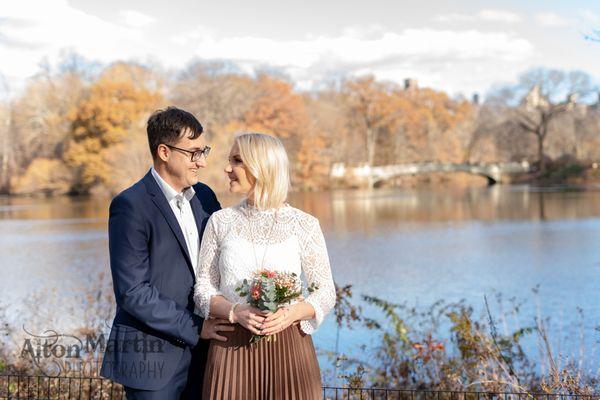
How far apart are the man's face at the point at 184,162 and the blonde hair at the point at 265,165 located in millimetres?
260

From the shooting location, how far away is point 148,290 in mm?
2488

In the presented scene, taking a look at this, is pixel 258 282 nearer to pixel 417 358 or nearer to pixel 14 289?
pixel 417 358

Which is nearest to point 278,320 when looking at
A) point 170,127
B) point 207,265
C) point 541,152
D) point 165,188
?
point 207,265

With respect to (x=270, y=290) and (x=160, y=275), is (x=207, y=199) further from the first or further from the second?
(x=270, y=290)

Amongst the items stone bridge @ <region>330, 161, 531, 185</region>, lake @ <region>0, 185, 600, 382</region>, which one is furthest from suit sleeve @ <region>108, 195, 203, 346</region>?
stone bridge @ <region>330, 161, 531, 185</region>

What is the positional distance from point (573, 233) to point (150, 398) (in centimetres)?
1777

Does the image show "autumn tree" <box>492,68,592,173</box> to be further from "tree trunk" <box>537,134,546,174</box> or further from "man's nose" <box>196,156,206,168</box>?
"man's nose" <box>196,156,206,168</box>

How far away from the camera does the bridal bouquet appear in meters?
2.29

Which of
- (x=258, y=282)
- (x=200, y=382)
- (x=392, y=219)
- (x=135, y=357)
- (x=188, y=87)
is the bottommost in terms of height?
(x=392, y=219)

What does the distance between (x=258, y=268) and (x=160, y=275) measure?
407 millimetres

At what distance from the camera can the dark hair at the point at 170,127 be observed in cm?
262

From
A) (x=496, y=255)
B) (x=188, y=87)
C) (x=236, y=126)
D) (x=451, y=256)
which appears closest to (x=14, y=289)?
(x=451, y=256)

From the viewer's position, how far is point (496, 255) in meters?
15.0

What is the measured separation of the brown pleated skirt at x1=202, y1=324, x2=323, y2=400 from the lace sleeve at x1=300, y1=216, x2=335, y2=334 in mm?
105
